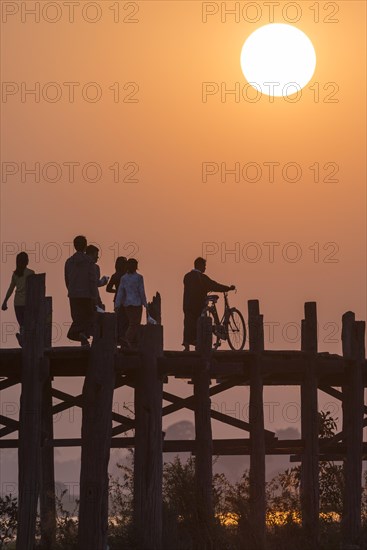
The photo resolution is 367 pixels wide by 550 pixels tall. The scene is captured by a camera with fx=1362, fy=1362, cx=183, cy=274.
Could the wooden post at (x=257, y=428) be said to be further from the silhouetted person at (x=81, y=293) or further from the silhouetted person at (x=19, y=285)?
the silhouetted person at (x=19, y=285)

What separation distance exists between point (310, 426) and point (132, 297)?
15.2 feet

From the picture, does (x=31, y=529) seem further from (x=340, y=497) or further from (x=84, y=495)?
(x=340, y=497)

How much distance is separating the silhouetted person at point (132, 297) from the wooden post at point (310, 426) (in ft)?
11.1

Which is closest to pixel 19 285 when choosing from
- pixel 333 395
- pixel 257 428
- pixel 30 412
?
pixel 30 412

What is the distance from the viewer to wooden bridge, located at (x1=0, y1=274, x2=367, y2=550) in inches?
822

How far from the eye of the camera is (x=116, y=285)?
25.9 m

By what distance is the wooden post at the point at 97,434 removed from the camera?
20.8 metres

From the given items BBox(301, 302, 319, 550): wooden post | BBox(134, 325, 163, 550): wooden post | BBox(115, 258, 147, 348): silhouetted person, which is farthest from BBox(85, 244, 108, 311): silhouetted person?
BBox(301, 302, 319, 550): wooden post

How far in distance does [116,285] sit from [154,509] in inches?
217

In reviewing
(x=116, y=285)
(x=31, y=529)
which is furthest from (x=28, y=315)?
(x=116, y=285)

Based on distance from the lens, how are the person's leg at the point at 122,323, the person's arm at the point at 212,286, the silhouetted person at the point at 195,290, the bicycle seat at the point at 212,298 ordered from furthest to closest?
the bicycle seat at the point at 212,298, the person's arm at the point at 212,286, the silhouetted person at the point at 195,290, the person's leg at the point at 122,323

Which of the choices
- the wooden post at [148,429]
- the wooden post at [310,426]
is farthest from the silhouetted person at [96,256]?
the wooden post at [310,426]

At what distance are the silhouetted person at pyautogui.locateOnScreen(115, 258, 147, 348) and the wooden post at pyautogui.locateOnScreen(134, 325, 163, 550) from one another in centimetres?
246

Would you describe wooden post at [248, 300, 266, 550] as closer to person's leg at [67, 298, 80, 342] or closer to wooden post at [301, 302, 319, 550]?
wooden post at [301, 302, 319, 550]
